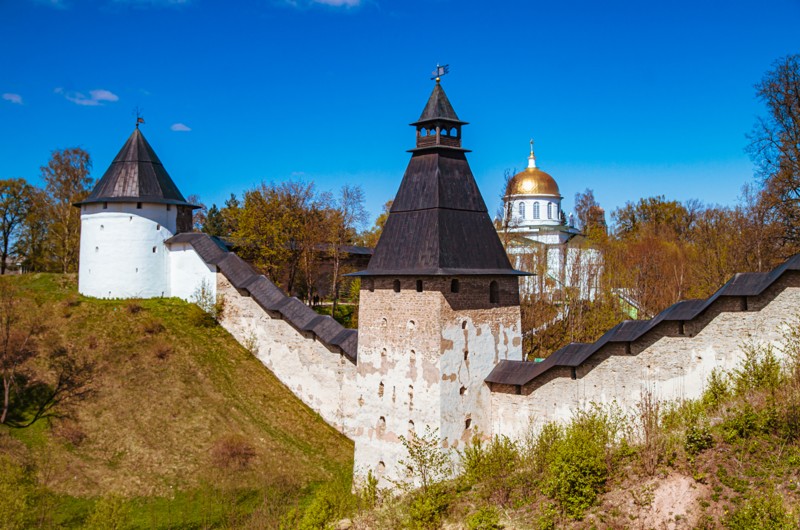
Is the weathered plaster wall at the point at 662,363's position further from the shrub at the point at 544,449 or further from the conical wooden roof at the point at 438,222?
the conical wooden roof at the point at 438,222

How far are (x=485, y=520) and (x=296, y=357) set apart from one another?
10.8 meters

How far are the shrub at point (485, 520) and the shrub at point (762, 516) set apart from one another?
3397 mm

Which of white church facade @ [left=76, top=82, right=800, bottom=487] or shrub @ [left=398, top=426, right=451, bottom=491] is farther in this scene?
shrub @ [left=398, top=426, right=451, bottom=491]

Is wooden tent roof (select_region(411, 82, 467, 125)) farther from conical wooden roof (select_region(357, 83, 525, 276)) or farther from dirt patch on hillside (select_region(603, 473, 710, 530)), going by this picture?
dirt patch on hillside (select_region(603, 473, 710, 530))

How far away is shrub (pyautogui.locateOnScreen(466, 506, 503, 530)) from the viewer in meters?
10.6

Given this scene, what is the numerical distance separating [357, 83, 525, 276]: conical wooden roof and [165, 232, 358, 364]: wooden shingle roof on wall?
366 cm

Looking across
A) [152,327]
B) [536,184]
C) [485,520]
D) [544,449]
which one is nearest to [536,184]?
[536,184]

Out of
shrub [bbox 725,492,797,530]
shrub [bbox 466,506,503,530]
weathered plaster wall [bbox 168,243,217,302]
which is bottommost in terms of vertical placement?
shrub [bbox 466,506,503,530]

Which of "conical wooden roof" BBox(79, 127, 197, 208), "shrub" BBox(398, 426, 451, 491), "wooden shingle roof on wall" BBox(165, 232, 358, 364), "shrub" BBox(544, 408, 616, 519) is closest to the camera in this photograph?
"shrub" BBox(544, 408, 616, 519)

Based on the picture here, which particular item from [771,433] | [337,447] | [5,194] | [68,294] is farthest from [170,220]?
[771,433]

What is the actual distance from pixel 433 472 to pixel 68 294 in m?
Result: 16.0

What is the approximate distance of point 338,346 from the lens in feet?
61.2

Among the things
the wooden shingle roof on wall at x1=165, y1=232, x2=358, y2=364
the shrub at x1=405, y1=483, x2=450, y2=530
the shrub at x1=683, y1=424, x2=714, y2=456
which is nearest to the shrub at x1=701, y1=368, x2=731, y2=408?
the shrub at x1=683, y1=424, x2=714, y2=456

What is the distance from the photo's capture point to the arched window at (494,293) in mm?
15328
